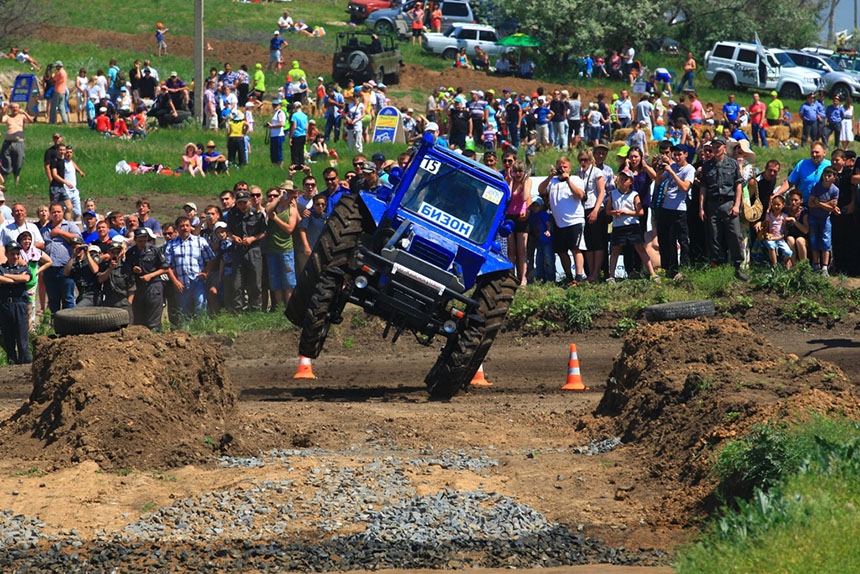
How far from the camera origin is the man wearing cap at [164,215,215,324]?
17203 millimetres

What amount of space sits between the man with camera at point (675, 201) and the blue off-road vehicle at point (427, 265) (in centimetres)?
461

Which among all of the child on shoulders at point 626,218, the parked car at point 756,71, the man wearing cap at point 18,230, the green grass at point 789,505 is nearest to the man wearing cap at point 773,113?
the parked car at point 756,71

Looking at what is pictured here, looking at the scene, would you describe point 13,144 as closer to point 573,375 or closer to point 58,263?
point 58,263

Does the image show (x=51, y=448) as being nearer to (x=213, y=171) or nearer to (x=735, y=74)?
(x=213, y=171)

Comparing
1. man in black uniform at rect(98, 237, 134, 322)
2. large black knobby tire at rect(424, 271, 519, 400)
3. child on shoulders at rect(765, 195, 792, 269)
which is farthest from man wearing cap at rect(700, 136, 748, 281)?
man in black uniform at rect(98, 237, 134, 322)

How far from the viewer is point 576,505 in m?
9.62

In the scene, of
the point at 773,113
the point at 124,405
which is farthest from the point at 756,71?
the point at 124,405

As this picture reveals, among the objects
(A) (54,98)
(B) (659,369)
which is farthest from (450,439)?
(A) (54,98)

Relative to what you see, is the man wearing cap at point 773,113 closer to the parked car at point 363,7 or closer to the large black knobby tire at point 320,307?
the large black knobby tire at point 320,307

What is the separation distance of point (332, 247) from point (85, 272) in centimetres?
477

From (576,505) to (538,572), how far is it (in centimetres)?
155

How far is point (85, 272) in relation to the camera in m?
16.5

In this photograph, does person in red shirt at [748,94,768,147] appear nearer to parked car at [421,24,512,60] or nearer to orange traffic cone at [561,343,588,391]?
parked car at [421,24,512,60]

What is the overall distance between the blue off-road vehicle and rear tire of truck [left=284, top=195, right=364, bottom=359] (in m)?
0.01
